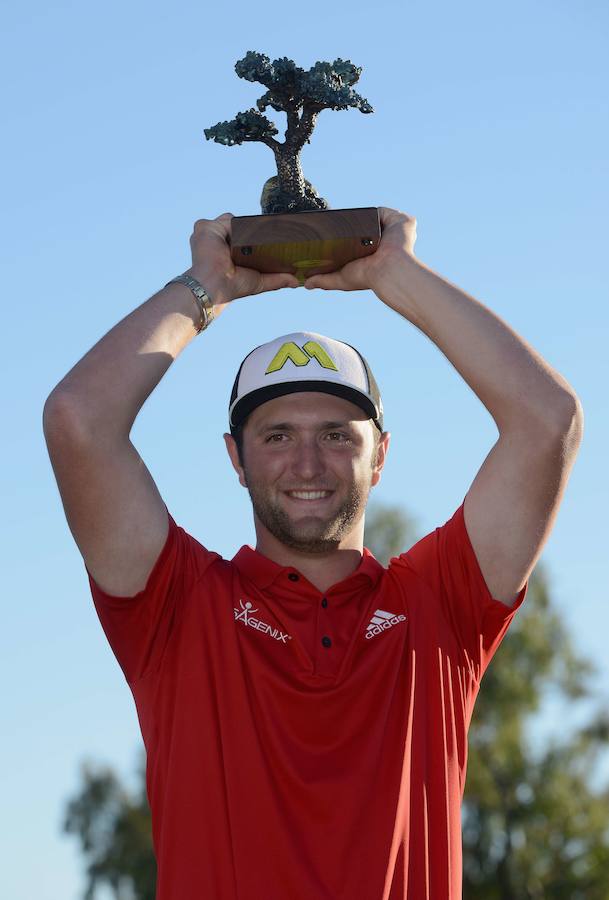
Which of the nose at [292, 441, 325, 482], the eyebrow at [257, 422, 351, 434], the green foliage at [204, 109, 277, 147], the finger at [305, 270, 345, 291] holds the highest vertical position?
the green foliage at [204, 109, 277, 147]

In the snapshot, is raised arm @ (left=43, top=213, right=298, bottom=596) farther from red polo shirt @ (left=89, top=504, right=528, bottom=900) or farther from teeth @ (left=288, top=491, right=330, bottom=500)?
teeth @ (left=288, top=491, right=330, bottom=500)

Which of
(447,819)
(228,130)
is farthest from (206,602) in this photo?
(228,130)

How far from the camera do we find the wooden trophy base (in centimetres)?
471

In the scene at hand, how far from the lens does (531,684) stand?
2550 cm

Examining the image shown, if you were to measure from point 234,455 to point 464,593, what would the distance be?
0.97 metres

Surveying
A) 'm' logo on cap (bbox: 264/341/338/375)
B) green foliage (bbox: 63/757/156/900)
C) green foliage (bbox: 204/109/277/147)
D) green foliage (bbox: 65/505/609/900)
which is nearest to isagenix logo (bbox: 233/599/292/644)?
'm' logo on cap (bbox: 264/341/338/375)

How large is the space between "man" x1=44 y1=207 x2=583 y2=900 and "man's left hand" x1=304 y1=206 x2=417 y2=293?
1 cm

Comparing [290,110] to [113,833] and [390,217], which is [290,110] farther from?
[113,833]

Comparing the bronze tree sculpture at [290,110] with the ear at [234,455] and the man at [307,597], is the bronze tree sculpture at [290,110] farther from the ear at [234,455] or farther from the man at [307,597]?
the ear at [234,455]

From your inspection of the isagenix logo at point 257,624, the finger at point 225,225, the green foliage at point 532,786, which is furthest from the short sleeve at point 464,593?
the green foliage at point 532,786

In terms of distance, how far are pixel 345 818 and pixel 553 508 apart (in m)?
1.20

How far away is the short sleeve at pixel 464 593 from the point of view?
15.0ft

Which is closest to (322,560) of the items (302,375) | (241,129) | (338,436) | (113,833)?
(338,436)

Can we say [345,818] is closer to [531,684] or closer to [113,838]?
[531,684]
